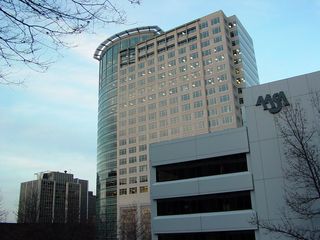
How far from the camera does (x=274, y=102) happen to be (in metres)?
32.5

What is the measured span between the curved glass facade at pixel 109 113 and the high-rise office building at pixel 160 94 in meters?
0.37

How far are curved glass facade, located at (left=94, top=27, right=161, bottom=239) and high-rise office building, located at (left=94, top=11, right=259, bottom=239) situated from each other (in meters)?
0.37

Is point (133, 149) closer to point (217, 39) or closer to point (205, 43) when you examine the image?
point (205, 43)

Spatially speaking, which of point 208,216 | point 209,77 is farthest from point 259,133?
point 209,77

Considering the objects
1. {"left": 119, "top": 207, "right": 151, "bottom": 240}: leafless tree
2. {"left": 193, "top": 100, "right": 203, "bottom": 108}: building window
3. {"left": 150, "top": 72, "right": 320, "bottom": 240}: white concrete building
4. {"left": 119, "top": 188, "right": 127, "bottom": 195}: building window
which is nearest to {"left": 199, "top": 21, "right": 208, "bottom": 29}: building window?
{"left": 193, "top": 100, "right": 203, "bottom": 108}: building window

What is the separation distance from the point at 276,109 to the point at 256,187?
6830 millimetres

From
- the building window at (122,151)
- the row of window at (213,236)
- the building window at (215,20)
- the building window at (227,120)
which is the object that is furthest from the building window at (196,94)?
the row of window at (213,236)

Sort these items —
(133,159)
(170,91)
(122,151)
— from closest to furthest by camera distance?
(170,91) < (133,159) < (122,151)

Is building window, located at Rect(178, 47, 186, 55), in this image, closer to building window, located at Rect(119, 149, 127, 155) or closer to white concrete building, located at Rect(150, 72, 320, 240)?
building window, located at Rect(119, 149, 127, 155)

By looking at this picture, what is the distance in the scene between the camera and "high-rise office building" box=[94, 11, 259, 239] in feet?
389

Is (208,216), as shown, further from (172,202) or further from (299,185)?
(299,185)

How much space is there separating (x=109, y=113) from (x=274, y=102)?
123228 millimetres

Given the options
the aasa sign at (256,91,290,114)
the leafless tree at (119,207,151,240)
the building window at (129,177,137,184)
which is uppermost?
the building window at (129,177,137,184)

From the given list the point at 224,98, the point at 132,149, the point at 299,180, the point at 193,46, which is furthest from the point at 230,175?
the point at 132,149
